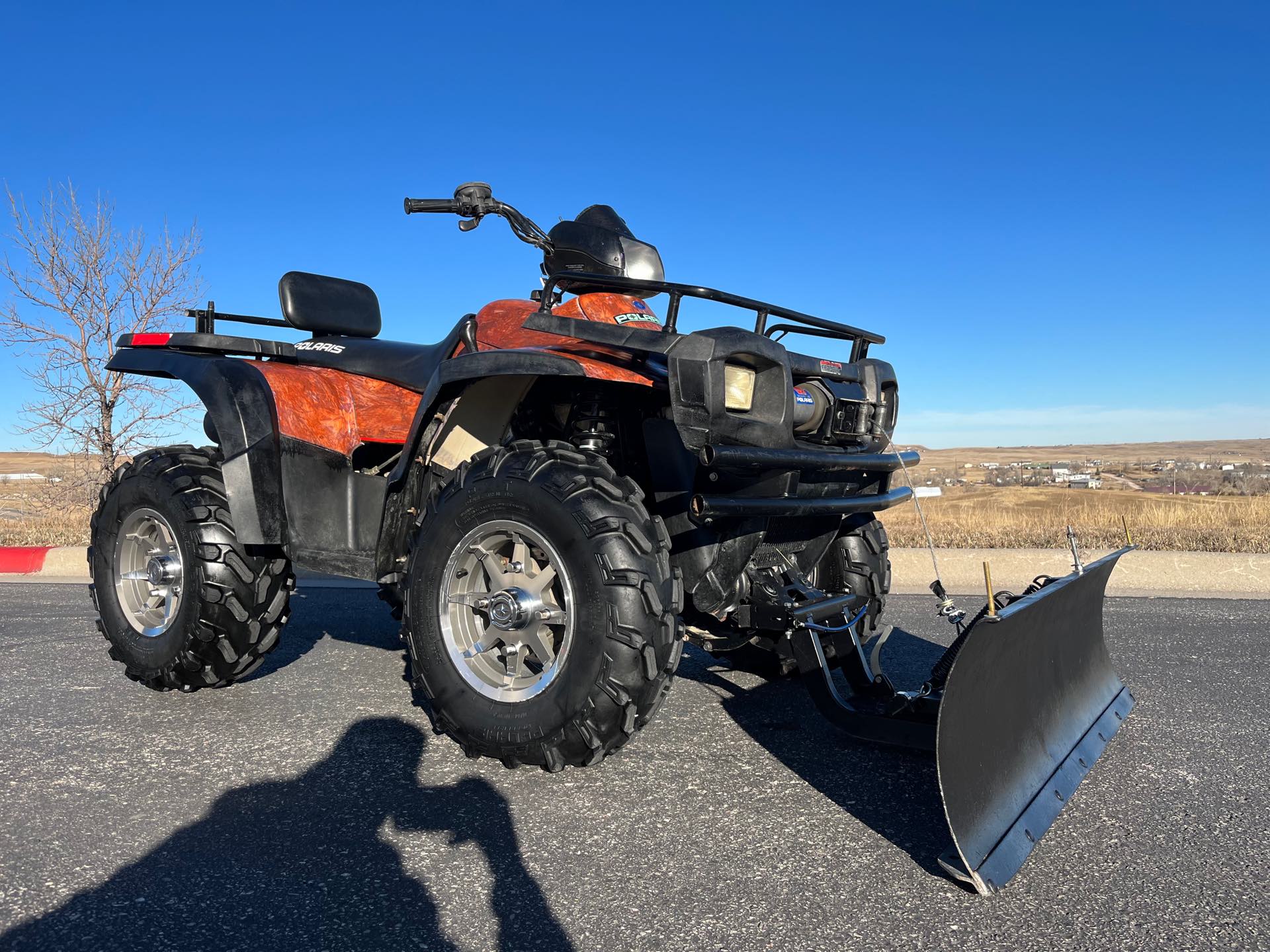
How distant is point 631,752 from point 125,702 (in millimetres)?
2489

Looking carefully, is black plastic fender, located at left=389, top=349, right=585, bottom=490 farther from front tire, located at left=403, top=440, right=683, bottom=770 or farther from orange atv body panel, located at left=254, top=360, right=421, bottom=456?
orange atv body panel, located at left=254, top=360, right=421, bottom=456

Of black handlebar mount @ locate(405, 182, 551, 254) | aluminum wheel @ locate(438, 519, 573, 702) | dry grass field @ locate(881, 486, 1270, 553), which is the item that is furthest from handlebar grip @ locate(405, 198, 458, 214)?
dry grass field @ locate(881, 486, 1270, 553)

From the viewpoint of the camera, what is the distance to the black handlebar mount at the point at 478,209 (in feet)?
14.4

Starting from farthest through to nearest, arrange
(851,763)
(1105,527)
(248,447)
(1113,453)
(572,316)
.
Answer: (1113,453)
(1105,527)
(248,447)
(572,316)
(851,763)

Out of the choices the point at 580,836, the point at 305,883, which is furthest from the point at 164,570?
the point at 580,836

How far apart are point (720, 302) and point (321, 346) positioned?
8.03 ft

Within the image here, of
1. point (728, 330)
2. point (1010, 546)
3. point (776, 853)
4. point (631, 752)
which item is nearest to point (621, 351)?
point (728, 330)

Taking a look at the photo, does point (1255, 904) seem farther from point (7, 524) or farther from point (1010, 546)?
point (7, 524)

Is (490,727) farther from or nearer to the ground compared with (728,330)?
nearer to the ground

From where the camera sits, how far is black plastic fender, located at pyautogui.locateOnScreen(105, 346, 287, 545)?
4242 mm

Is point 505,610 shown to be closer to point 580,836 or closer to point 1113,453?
point 580,836

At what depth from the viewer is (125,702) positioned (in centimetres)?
442

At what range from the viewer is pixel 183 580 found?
4340mm

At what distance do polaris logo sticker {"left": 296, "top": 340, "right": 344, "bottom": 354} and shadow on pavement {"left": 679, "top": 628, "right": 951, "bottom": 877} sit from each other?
8.07ft
